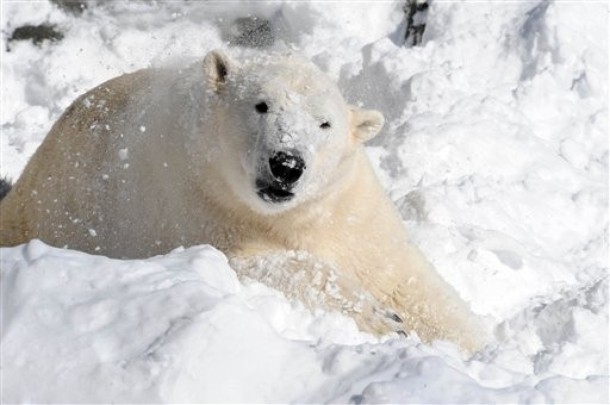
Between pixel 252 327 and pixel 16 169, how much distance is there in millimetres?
4094

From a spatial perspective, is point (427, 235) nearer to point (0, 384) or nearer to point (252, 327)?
point (252, 327)

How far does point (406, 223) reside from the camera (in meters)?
5.68

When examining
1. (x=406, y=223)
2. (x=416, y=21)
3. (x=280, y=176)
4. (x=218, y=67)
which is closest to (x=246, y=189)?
(x=280, y=176)

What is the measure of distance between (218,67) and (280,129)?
0.64 meters

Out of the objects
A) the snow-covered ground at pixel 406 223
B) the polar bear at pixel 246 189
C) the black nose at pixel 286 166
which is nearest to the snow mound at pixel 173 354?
the snow-covered ground at pixel 406 223

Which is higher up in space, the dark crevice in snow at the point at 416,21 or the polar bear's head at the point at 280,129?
the dark crevice in snow at the point at 416,21

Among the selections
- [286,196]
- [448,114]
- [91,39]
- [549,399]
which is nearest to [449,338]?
[286,196]

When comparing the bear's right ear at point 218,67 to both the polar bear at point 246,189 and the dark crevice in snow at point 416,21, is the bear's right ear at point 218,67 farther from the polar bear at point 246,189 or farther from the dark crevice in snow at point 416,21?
the dark crevice in snow at point 416,21

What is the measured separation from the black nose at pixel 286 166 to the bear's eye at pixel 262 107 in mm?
312

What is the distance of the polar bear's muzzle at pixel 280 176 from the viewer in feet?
12.8

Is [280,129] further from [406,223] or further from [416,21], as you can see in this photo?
[416,21]

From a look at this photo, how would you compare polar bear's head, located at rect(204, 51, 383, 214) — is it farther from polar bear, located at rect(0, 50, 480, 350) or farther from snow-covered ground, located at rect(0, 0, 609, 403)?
snow-covered ground, located at rect(0, 0, 609, 403)

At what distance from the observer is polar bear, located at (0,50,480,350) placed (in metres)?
4.11

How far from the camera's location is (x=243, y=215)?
4449 mm
